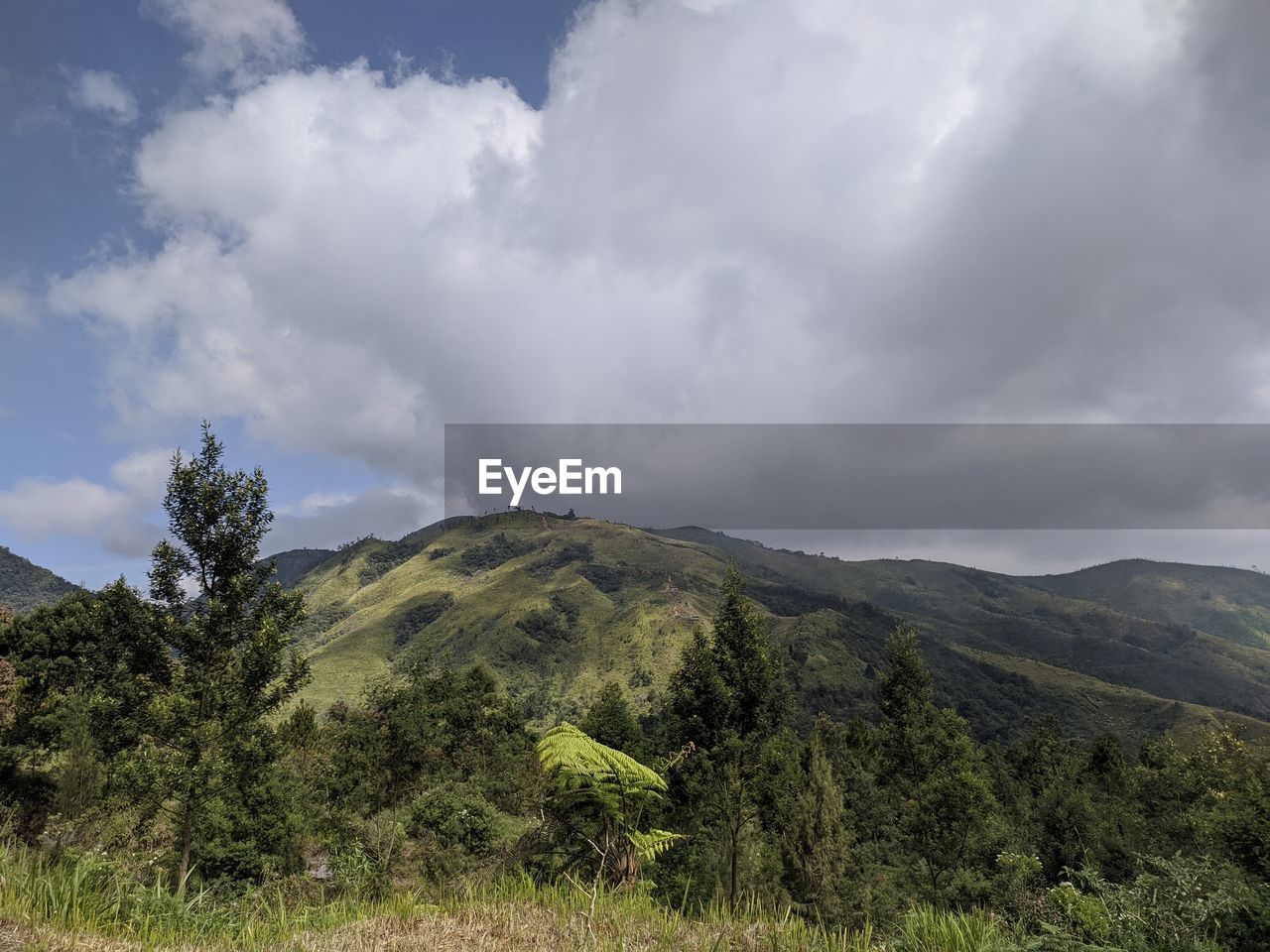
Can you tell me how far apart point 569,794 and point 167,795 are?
9.18m

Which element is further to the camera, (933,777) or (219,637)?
(933,777)

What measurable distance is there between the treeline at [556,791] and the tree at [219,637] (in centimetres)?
6

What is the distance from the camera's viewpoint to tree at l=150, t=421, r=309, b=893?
14.4 meters

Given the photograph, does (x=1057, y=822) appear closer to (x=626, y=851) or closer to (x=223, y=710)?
(x=626, y=851)

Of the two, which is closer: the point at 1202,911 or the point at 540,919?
the point at 540,919

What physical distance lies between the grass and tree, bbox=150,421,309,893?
777 centimetres

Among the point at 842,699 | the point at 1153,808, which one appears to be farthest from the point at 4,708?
the point at 842,699

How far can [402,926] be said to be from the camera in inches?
258

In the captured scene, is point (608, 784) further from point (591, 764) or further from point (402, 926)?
point (402, 926)

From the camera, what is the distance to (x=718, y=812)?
22.3 metres

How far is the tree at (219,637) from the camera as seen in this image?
1441 cm

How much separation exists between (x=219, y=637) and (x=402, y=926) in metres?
11.7

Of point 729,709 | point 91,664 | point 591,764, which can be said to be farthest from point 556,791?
point 91,664

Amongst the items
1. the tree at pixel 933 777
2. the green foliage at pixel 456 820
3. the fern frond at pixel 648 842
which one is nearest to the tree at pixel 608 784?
the fern frond at pixel 648 842
